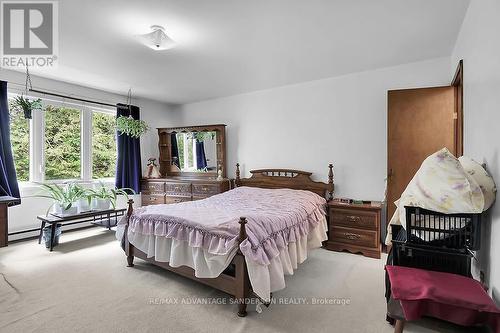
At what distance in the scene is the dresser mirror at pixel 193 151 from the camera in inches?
193

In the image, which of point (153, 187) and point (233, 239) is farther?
point (153, 187)

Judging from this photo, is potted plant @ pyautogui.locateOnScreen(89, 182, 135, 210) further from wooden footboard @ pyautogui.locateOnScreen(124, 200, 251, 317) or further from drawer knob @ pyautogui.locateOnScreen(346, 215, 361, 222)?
drawer knob @ pyautogui.locateOnScreen(346, 215, 361, 222)

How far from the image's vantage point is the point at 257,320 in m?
1.92

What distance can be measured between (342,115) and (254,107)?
5.21 feet

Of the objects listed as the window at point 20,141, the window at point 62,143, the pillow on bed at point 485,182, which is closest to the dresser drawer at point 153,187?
the window at point 62,143

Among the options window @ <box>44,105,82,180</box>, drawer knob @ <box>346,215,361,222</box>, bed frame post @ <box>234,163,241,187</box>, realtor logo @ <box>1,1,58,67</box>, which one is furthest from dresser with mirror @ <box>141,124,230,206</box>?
realtor logo @ <box>1,1,58,67</box>

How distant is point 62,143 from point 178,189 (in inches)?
79.4

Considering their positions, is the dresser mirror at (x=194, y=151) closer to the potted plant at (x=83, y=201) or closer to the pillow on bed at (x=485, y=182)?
the potted plant at (x=83, y=201)

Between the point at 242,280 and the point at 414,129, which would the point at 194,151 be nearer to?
the point at 242,280

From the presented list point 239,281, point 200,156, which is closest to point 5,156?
point 200,156

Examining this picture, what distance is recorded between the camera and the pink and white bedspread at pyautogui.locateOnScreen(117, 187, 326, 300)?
6.66 feet

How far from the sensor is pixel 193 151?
5.18 meters

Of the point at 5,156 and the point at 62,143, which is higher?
the point at 62,143

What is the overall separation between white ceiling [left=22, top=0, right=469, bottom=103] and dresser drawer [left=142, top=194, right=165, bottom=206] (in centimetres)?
218
